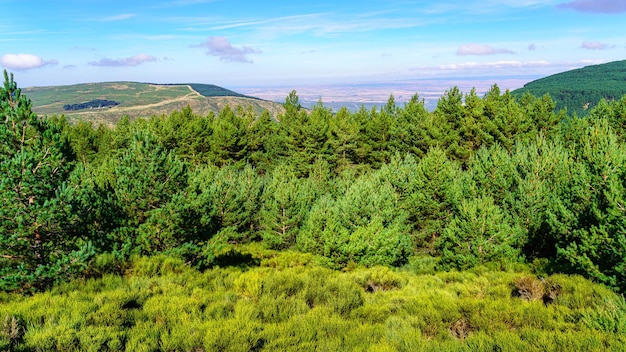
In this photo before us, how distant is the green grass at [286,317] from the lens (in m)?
6.26

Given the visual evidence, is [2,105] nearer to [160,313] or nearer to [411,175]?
[160,313]

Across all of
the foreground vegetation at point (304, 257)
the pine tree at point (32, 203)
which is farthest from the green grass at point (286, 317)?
the pine tree at point (32, 203)

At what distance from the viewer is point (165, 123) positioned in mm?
46906

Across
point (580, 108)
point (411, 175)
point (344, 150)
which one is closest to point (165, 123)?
point (344, 150)

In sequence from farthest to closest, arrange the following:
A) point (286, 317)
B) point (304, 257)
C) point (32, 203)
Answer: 1. point (304, 257)
2. point (32, 203)
3. point (286, 317)

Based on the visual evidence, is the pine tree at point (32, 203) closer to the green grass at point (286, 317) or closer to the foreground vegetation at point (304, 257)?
the foreground vegetation at point (304, 257)

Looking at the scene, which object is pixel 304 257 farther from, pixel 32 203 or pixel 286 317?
pixel 32 203

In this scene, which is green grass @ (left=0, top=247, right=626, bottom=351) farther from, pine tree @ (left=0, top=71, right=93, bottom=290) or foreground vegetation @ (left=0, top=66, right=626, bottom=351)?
pine tree @ (left=0, top=71, right=93, bottom=290)

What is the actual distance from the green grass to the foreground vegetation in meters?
0.05

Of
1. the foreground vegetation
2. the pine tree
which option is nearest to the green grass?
the foreground vegetation

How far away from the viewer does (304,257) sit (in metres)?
19.2

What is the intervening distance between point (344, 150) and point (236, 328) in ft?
125

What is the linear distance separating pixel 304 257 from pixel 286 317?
11196mm

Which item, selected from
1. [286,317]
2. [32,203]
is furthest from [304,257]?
[32,203]
